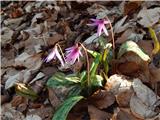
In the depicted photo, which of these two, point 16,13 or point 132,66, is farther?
point 16,13

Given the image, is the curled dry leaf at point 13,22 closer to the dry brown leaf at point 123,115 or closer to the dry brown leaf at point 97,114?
the dry brown leaf at point 97,114

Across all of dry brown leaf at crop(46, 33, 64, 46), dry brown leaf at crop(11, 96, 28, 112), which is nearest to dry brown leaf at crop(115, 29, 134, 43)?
dry brown leaf at crop(46, 33, 64, 46)

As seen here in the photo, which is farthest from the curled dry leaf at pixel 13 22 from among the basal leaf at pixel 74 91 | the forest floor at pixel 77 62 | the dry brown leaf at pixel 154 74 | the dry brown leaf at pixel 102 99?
the dry brown leaf at pixel 154 74

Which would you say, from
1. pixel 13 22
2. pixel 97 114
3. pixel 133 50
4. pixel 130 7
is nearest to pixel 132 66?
pixel 133 50

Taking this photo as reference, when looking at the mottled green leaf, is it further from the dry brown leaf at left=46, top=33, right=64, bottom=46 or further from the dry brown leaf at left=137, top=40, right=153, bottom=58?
the dry brown leaf at left=46, top=33, right=64, bottom=46

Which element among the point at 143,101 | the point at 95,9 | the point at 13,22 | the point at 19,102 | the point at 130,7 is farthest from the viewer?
the point at 13,22

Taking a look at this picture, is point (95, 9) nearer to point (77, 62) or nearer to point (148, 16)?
point (148, 16)
